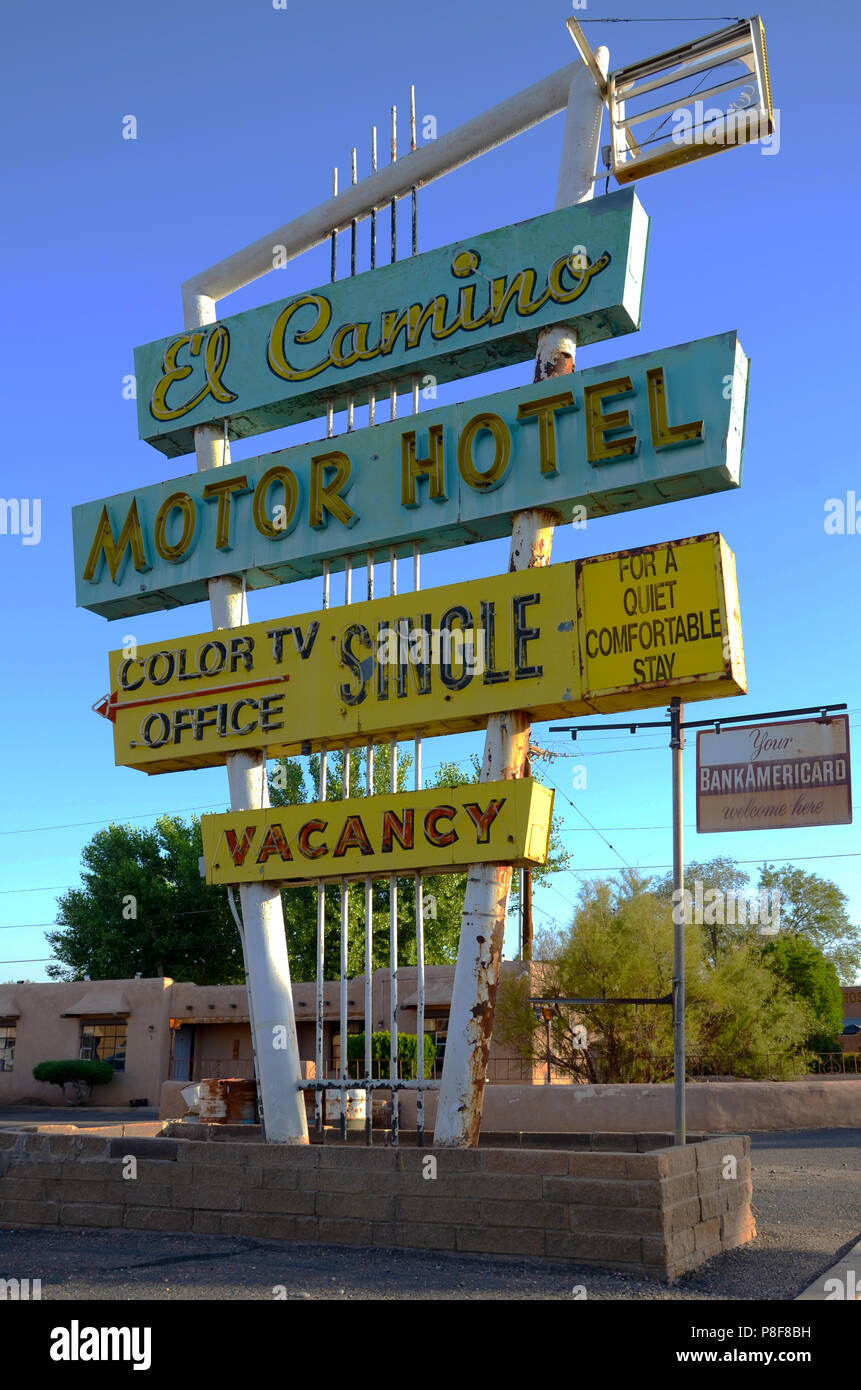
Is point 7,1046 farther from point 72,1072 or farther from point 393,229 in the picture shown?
point 393,229

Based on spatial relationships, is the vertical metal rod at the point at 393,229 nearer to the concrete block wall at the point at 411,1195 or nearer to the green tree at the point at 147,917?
the concrete block wall at the point at 411,1195

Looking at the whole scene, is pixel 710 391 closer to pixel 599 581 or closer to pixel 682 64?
pixel 599 581

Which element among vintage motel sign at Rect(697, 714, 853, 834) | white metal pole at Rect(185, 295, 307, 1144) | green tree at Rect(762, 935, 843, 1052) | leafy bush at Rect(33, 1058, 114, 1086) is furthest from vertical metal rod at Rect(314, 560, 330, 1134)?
leafy bush at Rect(33, 1058, 114, 1086)

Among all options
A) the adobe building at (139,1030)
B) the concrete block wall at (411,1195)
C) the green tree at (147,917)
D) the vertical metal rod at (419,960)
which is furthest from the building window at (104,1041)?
the vertical metal rod at (419,960)

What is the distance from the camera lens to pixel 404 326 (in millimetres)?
11391

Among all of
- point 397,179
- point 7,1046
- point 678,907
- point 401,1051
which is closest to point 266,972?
point 678,907

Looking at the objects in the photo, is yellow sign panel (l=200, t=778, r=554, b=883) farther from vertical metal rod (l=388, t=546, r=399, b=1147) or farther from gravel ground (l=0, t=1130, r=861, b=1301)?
gravel ground (l=0, t=1130, r=861, b=1301)

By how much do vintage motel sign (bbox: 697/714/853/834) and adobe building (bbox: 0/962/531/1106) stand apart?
1703 cm

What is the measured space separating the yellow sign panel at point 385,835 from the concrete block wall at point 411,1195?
2.35 m

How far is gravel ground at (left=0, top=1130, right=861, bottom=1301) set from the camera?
7.46 meters

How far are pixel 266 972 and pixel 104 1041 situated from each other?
27783mm

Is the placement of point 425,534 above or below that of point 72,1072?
above

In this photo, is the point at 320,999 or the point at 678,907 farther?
the point at 320,999

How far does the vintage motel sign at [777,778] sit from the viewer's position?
16.0 m
